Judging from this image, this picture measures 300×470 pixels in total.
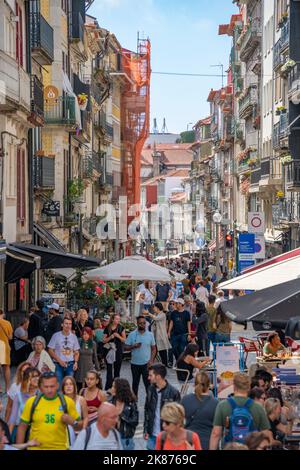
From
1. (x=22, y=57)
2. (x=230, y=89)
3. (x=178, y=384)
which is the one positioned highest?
(x=230, y=89)

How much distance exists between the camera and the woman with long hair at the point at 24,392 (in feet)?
40.5

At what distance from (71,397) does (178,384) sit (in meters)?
8.75

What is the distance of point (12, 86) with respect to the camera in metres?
28.7

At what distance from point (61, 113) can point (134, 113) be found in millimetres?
45128

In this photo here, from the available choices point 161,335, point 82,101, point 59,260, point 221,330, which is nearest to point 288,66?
point 82,101

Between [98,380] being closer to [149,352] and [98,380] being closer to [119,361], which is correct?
[149,352]

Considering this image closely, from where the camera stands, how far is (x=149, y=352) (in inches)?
734

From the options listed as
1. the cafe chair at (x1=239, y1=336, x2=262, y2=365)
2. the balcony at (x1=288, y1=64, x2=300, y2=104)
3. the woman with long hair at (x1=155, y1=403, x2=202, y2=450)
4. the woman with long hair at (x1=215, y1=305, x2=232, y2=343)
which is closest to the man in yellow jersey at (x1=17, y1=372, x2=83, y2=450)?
the woman with long hair at (x1=155, y1=403, x2=202, y2=450)

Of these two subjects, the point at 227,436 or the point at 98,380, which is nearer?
the point at 227,436

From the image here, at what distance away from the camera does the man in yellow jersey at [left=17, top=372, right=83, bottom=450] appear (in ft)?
35.6

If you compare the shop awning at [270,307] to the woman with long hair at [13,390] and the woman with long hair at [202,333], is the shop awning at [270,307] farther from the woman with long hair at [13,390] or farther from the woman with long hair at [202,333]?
the woman with long hair at [202,333]

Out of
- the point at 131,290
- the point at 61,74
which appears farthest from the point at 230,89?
the point at 131,290

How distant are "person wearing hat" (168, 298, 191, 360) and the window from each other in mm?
9317

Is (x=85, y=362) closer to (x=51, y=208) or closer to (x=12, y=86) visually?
(x=12, y=86)
